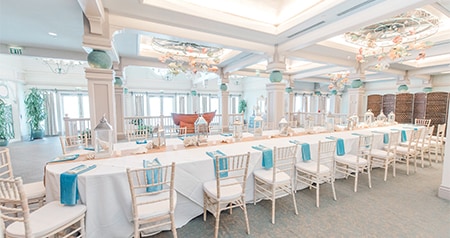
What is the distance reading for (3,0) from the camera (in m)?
2.74

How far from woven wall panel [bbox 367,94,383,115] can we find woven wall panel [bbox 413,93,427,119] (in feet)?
4.67

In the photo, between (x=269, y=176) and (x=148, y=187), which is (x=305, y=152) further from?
(x=148, y=187)

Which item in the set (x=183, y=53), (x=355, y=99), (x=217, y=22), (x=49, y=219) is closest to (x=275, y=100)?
(x=217, y=22)

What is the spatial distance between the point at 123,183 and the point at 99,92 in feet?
6.66

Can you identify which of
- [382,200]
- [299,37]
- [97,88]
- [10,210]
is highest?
[299,37]

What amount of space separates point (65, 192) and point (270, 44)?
14.9 feet

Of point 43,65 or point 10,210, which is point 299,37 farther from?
point 43,65

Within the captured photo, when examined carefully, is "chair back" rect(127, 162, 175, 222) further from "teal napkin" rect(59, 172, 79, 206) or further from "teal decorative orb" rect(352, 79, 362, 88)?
"teal decorative orb" rect(352, 79, 362, 88)

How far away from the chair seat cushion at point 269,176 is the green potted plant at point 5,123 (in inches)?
349

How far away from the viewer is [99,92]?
10.2 ft

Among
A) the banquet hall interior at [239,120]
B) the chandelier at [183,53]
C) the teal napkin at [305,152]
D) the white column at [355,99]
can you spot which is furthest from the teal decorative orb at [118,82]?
the white column at [355,99]

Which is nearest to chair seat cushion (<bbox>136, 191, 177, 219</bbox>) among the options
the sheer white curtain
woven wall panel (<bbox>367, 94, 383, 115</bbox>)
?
the sheer white curtain

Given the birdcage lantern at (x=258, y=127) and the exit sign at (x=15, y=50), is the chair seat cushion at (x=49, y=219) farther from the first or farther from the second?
the exit sign at (x=15, y=50)

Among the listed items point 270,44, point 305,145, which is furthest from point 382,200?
point 270,44
